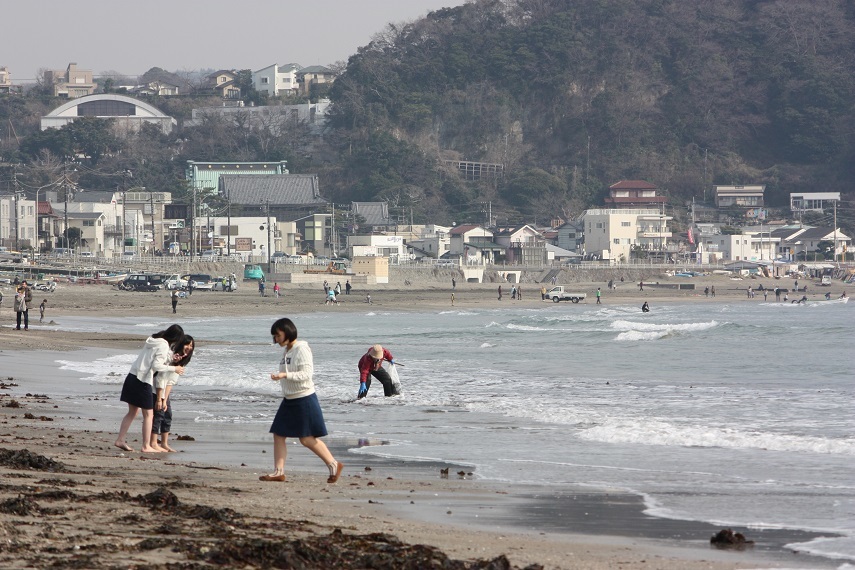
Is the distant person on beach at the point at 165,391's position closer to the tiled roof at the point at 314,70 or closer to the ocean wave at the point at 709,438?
the ocean wave at the point at 709,438

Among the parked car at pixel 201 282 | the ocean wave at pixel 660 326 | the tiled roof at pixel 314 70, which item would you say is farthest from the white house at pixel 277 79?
the ocean wave at pixel 660 326

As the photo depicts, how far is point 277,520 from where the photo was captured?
6258 mm

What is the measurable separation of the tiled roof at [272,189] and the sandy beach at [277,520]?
86.6 m

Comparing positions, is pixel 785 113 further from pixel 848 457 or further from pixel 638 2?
pixel 848 457

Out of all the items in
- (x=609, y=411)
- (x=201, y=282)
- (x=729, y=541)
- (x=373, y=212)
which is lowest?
(x=609, y=411)

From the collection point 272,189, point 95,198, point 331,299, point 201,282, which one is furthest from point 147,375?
point 272,189

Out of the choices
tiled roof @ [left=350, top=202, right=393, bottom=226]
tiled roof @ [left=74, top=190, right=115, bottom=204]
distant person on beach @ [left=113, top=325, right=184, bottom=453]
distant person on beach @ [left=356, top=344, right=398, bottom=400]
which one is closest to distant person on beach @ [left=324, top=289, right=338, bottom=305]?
distant person on beach @ [left=356, top=344, right=398, bottom=400]

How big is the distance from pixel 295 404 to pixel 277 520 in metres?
1.73

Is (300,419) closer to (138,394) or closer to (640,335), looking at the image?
(138,394)

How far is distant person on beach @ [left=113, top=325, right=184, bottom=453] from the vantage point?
9.05 m

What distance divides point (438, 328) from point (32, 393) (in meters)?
23.2

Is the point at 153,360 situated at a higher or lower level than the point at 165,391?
higher

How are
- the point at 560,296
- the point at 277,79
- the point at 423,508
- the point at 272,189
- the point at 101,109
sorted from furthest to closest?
the point at 277,79 → the point at 101,109 → the point at 272,189 → the point at 560,296 → the point at 423,508

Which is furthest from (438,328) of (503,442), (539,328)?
(503,442)
